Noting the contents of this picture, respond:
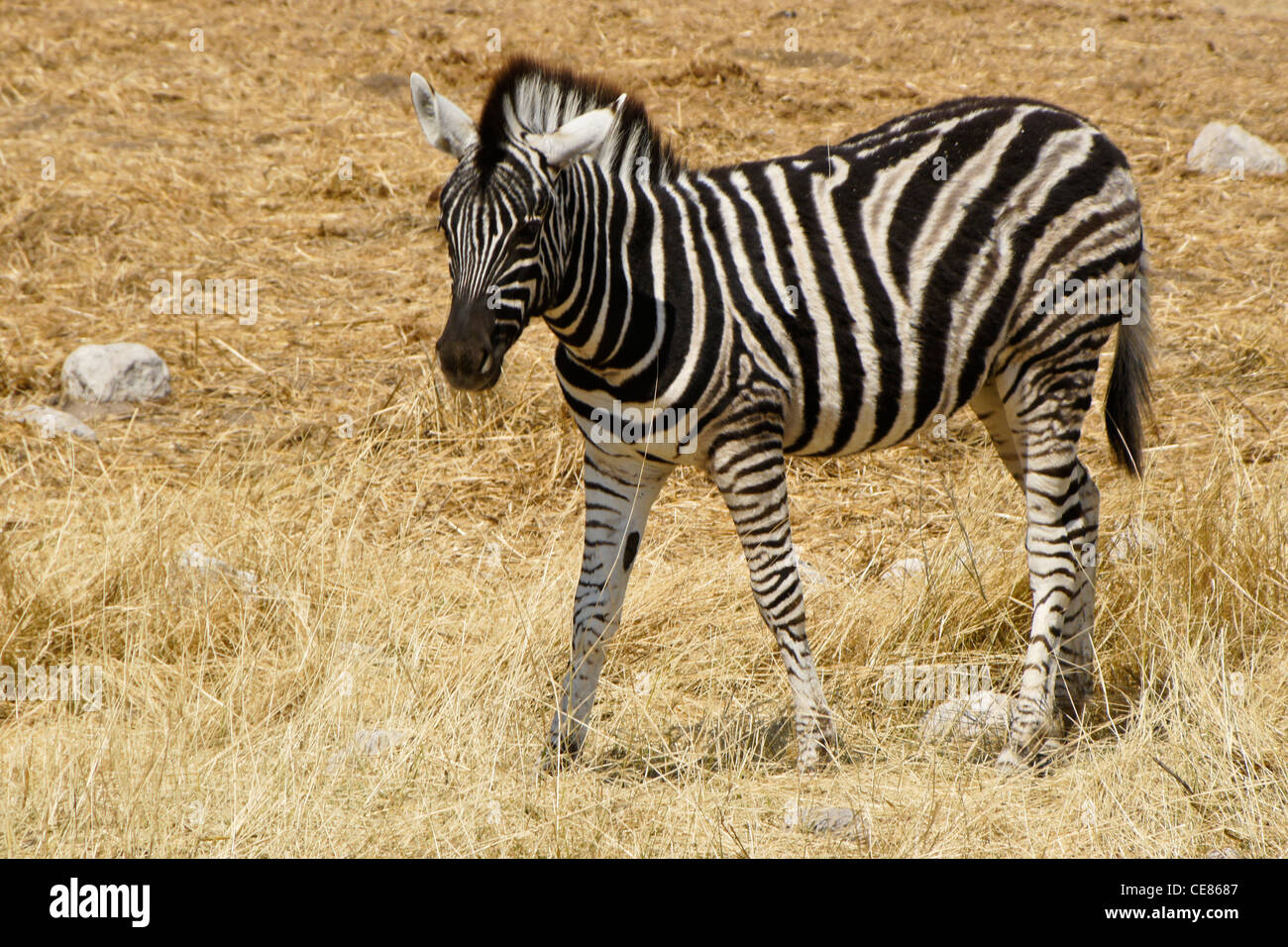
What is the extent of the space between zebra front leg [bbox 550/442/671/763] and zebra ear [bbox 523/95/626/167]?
1095 millimetres

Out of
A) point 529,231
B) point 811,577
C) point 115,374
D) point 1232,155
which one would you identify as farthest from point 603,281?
point 1232,155

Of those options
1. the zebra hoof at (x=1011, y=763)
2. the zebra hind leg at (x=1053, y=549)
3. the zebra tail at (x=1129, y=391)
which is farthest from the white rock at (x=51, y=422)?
the zebra tail at (x=1129, y=391)

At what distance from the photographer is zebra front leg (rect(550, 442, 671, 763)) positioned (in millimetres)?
4762

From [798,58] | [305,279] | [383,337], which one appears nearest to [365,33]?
[798,58]

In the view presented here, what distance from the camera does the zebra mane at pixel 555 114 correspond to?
411 cm

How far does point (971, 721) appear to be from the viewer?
16.0ft

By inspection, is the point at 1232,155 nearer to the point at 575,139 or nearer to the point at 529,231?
the point at 575,139

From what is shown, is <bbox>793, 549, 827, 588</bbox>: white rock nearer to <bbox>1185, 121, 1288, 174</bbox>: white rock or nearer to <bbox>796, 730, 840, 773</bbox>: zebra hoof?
<bbox>796, 730, 840, 773</bbox>: zebra hoof

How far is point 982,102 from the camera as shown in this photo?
200 inches

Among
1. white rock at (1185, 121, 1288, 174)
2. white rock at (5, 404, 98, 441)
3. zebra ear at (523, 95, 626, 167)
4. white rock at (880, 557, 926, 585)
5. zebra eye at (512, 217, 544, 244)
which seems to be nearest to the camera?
zebra eye at (512, 217, 544, 244)

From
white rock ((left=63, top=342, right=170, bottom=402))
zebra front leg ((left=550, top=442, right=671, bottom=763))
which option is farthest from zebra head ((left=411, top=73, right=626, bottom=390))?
white rock ((left=63, top=342, right=170, bottom=402))

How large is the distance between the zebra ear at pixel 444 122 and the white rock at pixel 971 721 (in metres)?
2.67

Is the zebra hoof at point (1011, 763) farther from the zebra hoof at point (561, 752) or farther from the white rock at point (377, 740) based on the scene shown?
the white rock at point (377, 740)

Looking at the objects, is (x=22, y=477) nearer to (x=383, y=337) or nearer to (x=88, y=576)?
(x=88, y=576)
